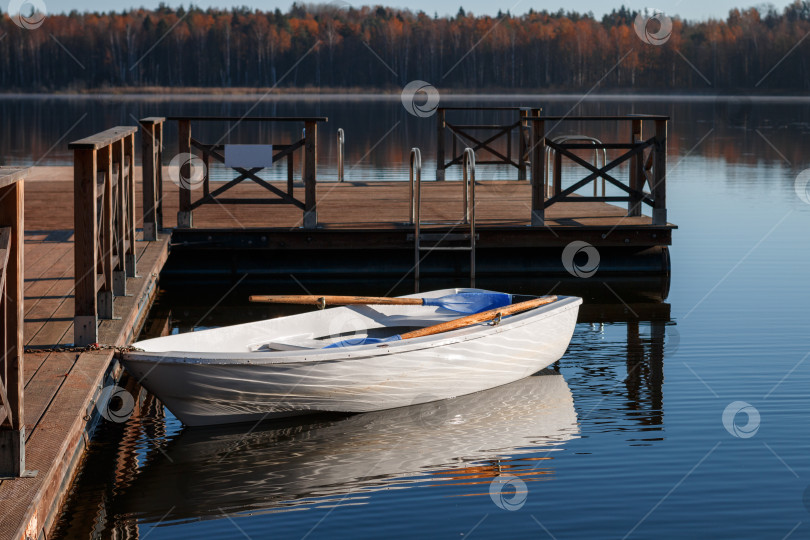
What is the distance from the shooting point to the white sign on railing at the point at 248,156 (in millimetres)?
11672

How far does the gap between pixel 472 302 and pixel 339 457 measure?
2444mm

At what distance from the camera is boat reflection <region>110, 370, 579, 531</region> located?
21.2 feet

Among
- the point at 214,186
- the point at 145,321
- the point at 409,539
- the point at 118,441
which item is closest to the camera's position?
the point at 409,539

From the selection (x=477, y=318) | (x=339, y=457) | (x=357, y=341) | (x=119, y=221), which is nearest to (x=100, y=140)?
(x=119, y=221)

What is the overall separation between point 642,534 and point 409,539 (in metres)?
1.15

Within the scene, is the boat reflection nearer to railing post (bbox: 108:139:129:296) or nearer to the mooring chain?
the mooring chain

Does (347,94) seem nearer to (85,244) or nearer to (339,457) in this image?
(85,244)

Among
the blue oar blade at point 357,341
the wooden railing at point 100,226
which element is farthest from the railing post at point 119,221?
the blue oar blade at point 357,341

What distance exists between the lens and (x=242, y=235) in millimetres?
12258

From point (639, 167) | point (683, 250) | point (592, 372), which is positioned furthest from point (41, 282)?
point (683, 250)

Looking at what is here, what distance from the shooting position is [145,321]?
10984mm

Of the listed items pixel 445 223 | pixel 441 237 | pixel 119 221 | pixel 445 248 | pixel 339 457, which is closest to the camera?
pixel 339 457

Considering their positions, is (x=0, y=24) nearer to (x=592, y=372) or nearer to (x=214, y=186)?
(x=214, y=186)

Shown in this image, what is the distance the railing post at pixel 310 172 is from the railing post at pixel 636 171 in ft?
11.3
